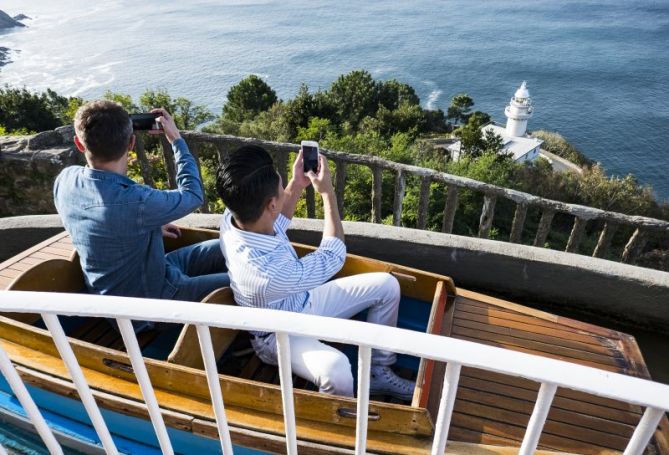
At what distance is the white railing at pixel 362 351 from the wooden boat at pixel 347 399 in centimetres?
72

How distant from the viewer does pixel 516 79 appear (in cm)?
6206

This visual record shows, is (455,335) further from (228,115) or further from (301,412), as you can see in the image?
(228,115)

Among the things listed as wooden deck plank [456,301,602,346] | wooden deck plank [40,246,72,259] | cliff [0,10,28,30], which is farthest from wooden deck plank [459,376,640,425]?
cliff [0,10,28,30]

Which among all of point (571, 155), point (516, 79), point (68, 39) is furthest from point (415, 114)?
point (68, 39)

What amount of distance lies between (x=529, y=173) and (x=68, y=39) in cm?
7941

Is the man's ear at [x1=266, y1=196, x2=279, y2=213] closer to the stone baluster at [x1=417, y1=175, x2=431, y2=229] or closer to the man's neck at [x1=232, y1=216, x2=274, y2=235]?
the man's neck at [x1=232, y1=216, x2=274, y2=235]

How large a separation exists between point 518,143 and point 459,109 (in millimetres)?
7735

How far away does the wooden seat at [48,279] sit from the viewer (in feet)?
7.96

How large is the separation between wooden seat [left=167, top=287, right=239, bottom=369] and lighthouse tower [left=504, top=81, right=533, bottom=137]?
4963cm

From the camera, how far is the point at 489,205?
3988 millimetres

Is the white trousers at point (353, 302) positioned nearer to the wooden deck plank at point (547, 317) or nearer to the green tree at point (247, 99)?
the wooden deck plank at point (547, 317)

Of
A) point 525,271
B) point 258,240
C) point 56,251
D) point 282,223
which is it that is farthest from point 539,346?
point 56,251

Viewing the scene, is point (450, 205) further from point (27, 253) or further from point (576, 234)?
point (27, 253)

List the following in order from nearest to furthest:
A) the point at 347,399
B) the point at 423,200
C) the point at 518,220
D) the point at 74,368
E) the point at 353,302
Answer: the point at 74,368 → the point at 347,399 → the point at 353,302 → the point at 518,220 → the point at 423,200
